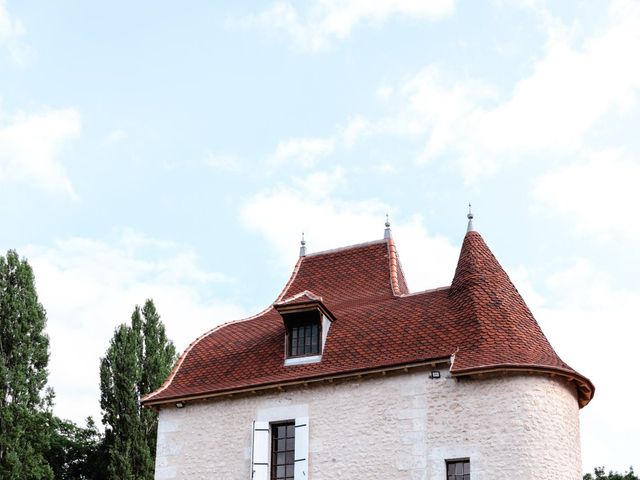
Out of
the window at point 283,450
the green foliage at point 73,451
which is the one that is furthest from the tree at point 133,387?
the window at point 283,450

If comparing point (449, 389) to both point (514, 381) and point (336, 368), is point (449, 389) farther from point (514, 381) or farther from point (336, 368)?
point (336, 368)

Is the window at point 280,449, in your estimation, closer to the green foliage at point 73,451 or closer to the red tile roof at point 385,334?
the red tile roof at point 385,334

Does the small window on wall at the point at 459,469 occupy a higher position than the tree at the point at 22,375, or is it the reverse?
the tree at the point at 22,375

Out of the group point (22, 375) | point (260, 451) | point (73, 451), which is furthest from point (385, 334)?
point (73, 451)

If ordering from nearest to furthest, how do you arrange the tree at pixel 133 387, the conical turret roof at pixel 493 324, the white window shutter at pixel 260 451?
the conical turret roof at pixel 493 324, the white window shutter at pixel 260 451, the tree at pixel 133 387

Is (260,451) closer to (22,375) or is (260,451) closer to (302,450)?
(302,450)

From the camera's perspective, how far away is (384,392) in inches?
705

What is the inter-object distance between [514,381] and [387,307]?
369 centimetres

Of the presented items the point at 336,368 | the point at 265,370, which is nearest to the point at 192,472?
the point at 265,370

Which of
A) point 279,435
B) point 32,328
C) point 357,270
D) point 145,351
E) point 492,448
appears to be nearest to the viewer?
point 492,448

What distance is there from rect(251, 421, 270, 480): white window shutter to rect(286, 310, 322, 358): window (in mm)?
1667

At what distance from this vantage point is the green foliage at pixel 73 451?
32.2 metres

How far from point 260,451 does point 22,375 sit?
11.8m

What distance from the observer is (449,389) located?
17.3 metres
